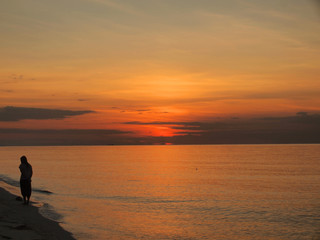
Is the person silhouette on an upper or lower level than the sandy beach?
upper

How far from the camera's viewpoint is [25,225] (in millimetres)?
15711

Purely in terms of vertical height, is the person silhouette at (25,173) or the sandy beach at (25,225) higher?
the person silhouette at (25,173)

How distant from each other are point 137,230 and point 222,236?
502 centimetres

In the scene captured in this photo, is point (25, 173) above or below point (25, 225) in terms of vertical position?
above

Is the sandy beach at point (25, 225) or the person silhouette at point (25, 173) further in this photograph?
the person silhouette at point (25, 173)

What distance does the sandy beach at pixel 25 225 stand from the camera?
14219 millimetres

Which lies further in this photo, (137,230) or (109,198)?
(109,198)

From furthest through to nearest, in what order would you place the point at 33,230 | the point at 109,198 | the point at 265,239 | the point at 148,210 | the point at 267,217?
the point at 109,198, the point at 148,210, the point at 267,217, the point at 265,239, the point at 33,230

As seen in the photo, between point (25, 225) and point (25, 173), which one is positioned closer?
point (25, 225)

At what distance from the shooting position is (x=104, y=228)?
20.3m

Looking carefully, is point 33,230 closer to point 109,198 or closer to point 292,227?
point 292,227

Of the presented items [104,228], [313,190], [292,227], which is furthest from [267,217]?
[313,190]

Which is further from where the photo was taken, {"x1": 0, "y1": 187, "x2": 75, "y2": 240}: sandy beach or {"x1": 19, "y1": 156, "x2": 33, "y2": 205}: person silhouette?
{"x1": 19, "y1": 156, "x2": 33, "y2": 205}: person silhouette

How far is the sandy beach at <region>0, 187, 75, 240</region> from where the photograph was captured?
1422 centimetres
